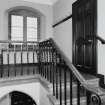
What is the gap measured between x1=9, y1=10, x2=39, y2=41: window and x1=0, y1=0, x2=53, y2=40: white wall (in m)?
0.27

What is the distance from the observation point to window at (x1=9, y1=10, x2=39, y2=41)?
235 inches

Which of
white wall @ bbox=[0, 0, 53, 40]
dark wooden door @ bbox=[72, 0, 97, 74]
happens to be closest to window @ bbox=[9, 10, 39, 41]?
white wall @ bbox=[0, 0, 53, 40]

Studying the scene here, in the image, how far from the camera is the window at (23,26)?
5.97 meters

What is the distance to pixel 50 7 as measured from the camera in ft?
21.6

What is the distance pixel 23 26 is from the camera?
242 inches

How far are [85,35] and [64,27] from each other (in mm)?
1659

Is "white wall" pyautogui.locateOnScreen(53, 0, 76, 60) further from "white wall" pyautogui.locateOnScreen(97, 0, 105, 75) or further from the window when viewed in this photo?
"white wall" pyautogui.locateOnScreen(97, 0, 105, 75)

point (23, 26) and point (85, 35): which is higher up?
point (23, 26)

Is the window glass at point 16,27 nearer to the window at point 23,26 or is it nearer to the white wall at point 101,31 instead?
the window at point 23,26

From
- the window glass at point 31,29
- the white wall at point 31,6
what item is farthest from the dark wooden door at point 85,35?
the window glass at point 31,29

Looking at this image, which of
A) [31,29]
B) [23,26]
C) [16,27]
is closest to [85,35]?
[31,29]

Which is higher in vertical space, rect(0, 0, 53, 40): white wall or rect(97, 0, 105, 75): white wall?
rect(0, 0, 53, 40): white wall

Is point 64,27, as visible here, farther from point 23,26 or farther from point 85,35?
point 23,26

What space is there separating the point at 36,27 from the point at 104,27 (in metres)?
3.84
